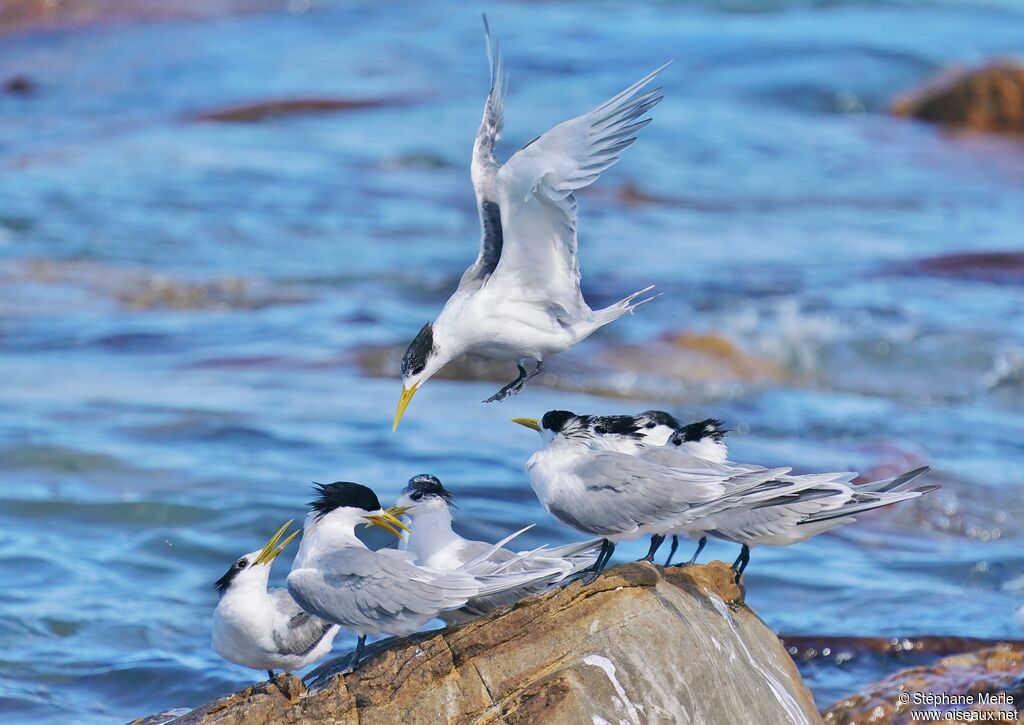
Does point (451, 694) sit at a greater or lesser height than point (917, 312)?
greater

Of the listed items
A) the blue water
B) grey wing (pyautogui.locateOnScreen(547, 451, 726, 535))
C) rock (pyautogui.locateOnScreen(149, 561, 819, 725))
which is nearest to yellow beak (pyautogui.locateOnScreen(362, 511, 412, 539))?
rock (pyautogui.locateOnScreen(149, 561, 819, 725))

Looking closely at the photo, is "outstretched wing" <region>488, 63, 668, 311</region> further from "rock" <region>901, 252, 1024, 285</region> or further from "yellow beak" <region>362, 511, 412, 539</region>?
"rock" <region>901, 252, 1024, 285</region>

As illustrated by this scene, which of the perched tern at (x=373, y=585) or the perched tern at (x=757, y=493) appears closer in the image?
the perched tern at (x=373, y=585)

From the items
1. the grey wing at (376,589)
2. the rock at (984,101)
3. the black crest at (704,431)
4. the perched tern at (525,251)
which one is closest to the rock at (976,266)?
the rock at (984,101)

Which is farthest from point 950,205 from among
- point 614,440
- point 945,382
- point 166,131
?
point 614,440

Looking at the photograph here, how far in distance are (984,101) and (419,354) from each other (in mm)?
22916

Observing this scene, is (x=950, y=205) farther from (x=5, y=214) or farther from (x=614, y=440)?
(x=614, y=440)

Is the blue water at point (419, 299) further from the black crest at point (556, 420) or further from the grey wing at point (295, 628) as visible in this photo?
the black crest at point (556, 420)

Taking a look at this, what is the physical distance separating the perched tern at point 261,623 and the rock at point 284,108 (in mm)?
21223

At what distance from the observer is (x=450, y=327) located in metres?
7.03

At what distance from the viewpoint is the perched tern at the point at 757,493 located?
572 centimetres

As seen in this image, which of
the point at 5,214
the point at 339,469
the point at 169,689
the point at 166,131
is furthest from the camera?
the point at 166,131

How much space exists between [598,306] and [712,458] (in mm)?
11037

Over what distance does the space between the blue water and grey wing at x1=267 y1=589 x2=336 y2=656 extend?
2.14m
